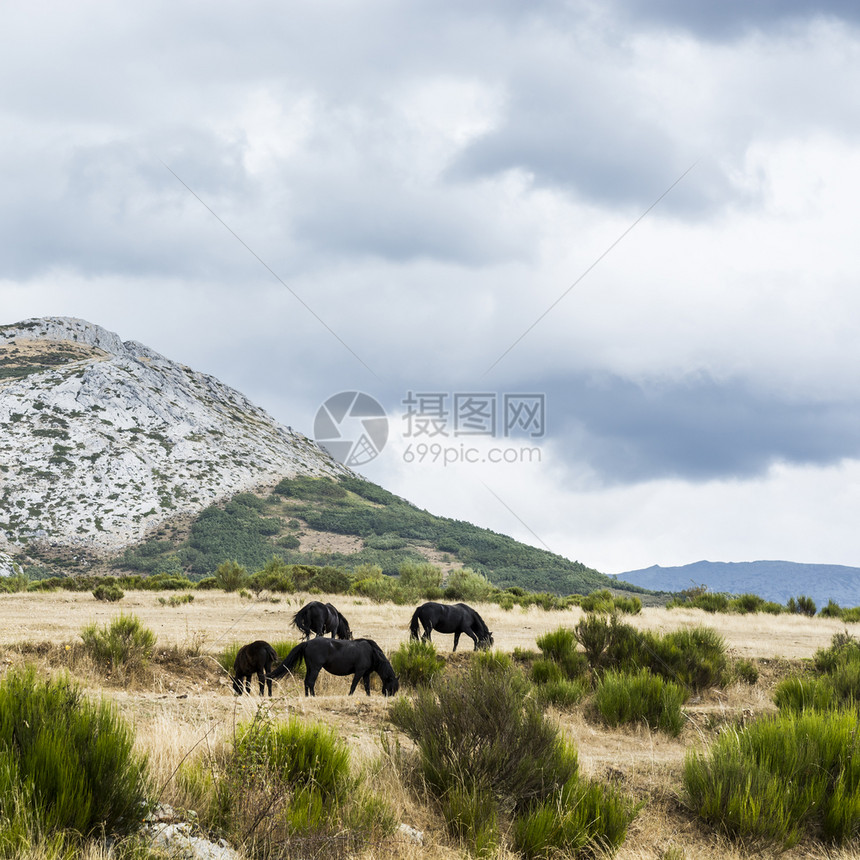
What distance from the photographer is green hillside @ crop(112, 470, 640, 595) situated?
331 ft

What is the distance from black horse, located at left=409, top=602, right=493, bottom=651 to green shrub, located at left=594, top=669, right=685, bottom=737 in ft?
20.7

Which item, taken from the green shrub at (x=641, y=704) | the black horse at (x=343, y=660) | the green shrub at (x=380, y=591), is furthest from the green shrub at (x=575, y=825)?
the green shrub at (x=380, y=591)

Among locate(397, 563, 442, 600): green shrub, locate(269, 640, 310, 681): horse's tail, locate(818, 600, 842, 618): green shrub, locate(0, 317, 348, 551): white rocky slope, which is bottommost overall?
locate(818, 600, 842, 618): green shrub

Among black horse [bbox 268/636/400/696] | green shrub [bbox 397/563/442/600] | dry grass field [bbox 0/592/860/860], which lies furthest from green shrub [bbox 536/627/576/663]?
green shrub [bbox 397/563/442/600]

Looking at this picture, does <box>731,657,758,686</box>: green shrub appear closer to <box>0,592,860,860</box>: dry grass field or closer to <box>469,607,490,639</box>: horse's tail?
<box>0,592,860,860</box>: dry grass field

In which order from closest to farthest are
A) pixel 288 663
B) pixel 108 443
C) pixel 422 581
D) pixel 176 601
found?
pixel 288 663
pixel 176 601
pixel 422 581
pixel 108 443

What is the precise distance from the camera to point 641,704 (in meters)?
11.5

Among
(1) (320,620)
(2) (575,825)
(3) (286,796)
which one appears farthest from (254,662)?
(2) (575,825)

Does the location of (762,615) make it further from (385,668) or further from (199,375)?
(199,375)

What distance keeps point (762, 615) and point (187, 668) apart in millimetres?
30580

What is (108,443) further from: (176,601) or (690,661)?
(690,661)

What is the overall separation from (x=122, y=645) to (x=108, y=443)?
118 m

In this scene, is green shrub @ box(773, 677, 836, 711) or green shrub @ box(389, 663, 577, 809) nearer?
green shrub @ box(389, 663, 577, 809)

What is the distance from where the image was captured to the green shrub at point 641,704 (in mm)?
11180
